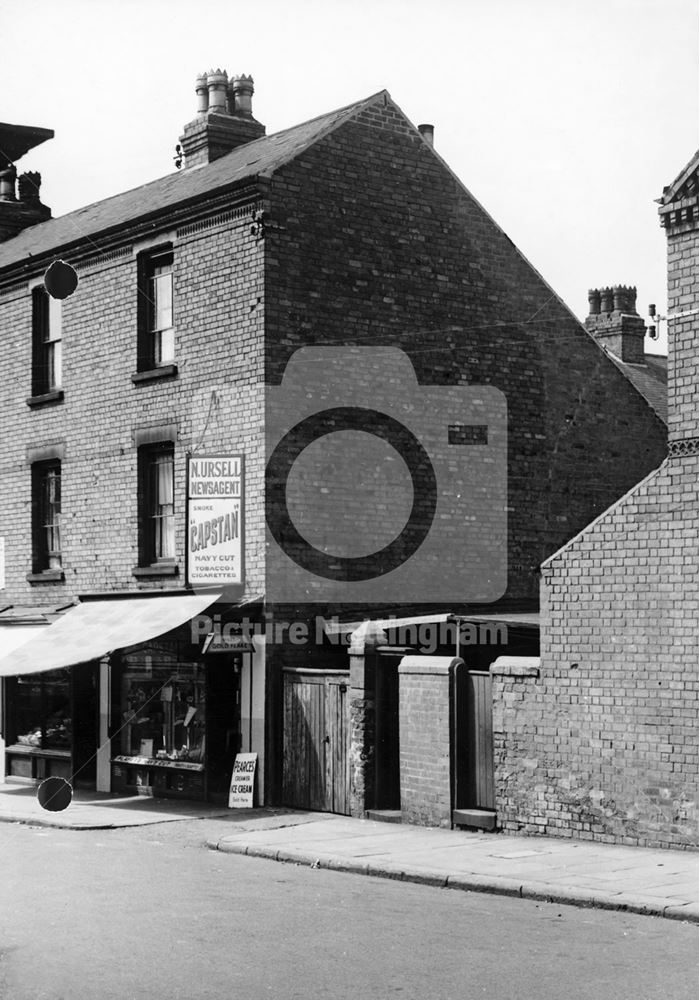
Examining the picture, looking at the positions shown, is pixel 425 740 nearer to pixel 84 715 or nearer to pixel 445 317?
pixel 84 715

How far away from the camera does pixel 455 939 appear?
9906mm

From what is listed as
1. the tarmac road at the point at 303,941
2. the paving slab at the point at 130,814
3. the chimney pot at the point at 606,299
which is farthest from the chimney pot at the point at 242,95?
the tarmac road at the point at 303,941

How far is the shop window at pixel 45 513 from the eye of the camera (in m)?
23.3

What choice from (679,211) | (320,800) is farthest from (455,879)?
(679,211)

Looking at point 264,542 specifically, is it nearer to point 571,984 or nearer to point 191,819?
point 191,819

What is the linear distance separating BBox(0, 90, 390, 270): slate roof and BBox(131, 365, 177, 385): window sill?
2361mm

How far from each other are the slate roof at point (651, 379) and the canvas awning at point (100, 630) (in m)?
10.4

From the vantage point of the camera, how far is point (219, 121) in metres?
24.4

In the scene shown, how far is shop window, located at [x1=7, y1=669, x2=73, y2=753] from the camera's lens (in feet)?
73.6

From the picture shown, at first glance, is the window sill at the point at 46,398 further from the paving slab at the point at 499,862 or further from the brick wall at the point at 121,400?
the paving slab at the point at 499,862

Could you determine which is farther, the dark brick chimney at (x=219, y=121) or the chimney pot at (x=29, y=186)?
the chimney pot at (x=29, y=186)

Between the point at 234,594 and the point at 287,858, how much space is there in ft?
17.7

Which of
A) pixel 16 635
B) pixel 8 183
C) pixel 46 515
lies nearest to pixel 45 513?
pixel 46 515

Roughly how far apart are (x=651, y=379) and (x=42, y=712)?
54.7ft
